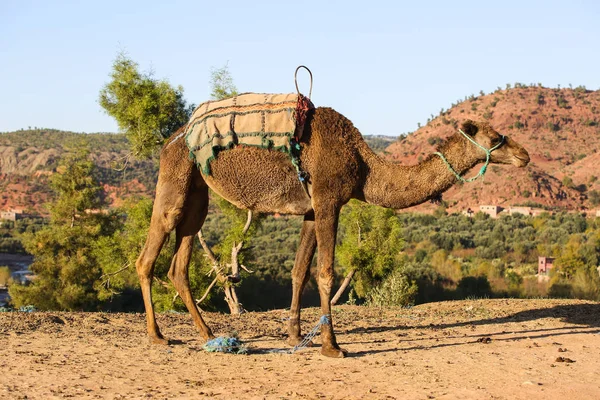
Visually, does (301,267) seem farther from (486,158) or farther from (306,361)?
(486,158)

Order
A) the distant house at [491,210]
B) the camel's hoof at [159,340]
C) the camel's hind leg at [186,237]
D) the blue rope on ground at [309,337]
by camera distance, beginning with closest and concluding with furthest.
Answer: the blue rope on ground at [309,337], the camel's hoof at [159,340], the camel's hind leg at [186,237], the distant house at [491,210]

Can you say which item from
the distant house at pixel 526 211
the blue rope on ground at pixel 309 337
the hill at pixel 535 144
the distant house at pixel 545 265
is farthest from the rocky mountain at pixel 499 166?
the blue rope on ground at pixel 309 337

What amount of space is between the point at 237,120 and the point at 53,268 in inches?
939

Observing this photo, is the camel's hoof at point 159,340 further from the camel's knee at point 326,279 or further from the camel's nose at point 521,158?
the camel's nose at point 521,158

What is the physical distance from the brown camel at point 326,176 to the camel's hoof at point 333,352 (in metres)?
0.01

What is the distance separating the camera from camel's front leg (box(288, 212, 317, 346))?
398 inches

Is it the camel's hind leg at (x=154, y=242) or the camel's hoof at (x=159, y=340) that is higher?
the camel's hind leg at (x=154, y=242)

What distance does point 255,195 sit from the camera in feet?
31.7

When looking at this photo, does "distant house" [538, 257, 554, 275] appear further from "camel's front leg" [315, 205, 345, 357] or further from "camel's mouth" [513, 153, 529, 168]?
"camel's front leg" [315, 205, 345, 357]

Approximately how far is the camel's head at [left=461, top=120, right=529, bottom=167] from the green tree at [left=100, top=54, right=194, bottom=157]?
13.2 m

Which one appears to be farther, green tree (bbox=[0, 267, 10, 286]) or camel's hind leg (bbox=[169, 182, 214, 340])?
green tree (bbox=[0, 267, 10, 286])

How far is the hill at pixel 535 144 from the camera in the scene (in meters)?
76.3

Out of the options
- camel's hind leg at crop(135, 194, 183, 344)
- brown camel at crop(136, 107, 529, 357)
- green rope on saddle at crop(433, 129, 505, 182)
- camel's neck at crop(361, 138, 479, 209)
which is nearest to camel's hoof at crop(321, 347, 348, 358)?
brown camel at crop(136, 107, 529, 357)

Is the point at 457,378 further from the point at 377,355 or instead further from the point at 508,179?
the point at 508,179
